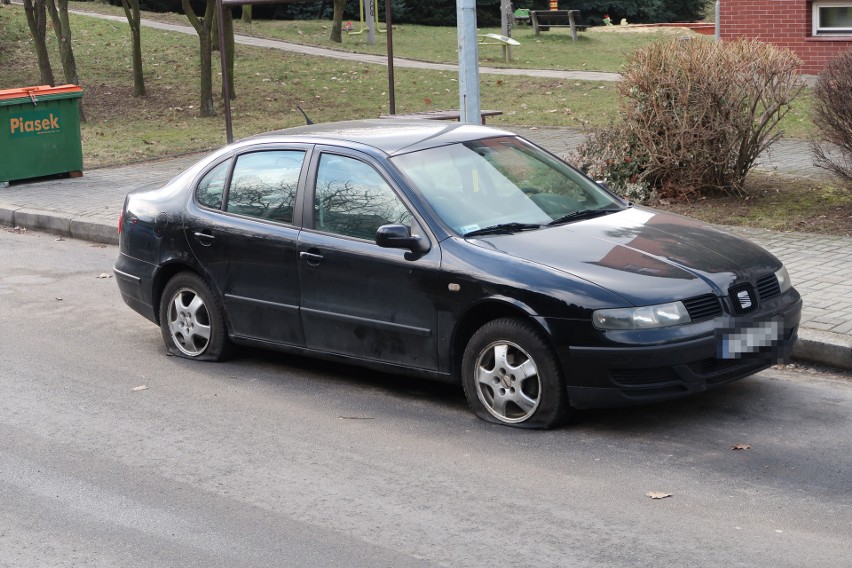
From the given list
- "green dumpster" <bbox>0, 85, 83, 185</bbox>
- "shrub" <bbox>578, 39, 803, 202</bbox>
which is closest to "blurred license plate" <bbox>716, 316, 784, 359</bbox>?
"shrub" <bbox>578, 39, 803, 202</bbox>

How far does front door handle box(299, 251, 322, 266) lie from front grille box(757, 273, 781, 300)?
2.41 meters

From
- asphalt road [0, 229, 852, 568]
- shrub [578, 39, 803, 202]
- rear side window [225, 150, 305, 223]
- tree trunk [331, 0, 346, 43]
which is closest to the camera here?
asphalt road [0, 229, 852, 568]

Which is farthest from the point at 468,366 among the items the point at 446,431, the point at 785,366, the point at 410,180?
the point at 785,366

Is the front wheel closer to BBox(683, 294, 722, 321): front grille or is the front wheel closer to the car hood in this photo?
the car hood

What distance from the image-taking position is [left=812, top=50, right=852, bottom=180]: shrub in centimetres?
1009

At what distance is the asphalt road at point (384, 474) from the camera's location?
4.84 meters

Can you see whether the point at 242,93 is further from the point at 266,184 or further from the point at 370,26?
the point at 266,184


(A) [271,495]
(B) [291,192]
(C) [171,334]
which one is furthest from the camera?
(C) [171,334]

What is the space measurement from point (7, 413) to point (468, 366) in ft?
8.71

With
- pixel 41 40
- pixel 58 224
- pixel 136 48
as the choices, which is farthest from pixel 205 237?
pixel 136 48

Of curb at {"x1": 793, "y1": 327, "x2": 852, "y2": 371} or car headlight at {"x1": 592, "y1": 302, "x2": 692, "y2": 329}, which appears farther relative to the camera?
curb at {"x1": 793, "y1": 327, "x2": 852, "y2": 371}

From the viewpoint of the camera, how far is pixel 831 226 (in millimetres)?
10414

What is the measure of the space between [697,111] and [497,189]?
4.93 metres

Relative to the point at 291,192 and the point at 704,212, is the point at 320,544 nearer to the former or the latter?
the point at 291,192
